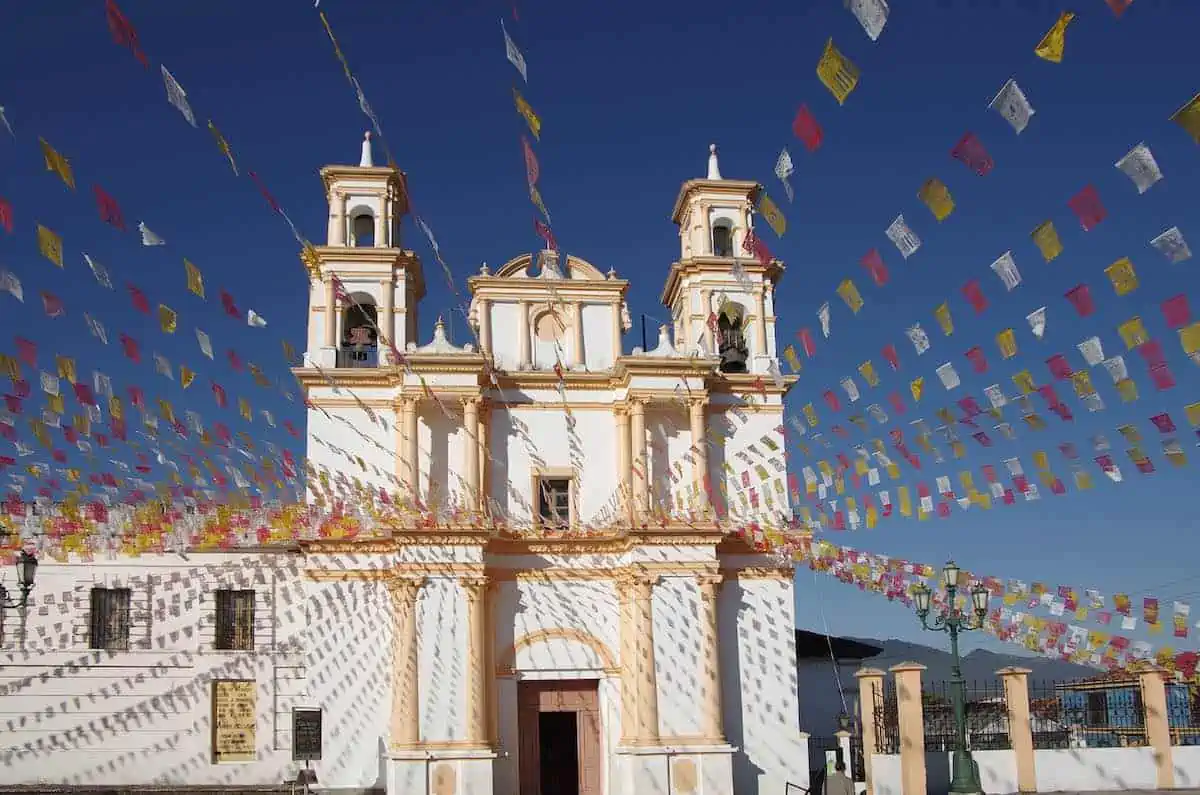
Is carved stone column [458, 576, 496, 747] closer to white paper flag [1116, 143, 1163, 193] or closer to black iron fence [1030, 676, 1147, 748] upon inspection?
black iron fence [1030, 676, 1147, 748]

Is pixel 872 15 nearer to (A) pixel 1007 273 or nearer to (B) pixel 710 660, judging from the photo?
(A) pixel 1007 273

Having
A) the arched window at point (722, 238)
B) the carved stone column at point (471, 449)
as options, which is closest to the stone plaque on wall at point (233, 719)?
the carved stone column at point (471, 449)

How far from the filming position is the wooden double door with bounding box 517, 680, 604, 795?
25219 millimetres

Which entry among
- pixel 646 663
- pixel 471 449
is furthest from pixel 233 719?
pixel 646 663

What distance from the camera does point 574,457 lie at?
26703 millimetres

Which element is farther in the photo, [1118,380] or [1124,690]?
[1124,690]

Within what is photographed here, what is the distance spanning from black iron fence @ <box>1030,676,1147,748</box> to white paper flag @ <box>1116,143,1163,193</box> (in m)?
14.9

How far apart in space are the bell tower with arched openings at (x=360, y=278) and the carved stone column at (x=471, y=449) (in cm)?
222

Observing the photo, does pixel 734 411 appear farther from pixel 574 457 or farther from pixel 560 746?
pixel 560 746

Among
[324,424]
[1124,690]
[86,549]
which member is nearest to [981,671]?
[1124,690]

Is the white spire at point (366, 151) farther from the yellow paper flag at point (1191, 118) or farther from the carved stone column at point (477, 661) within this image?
the yellow paper flag at point (1191, 118)

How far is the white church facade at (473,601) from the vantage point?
2453cm

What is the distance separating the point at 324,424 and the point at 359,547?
282 centimetres

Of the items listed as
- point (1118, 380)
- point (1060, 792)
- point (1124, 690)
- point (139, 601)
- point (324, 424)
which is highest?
point (324, 424)
